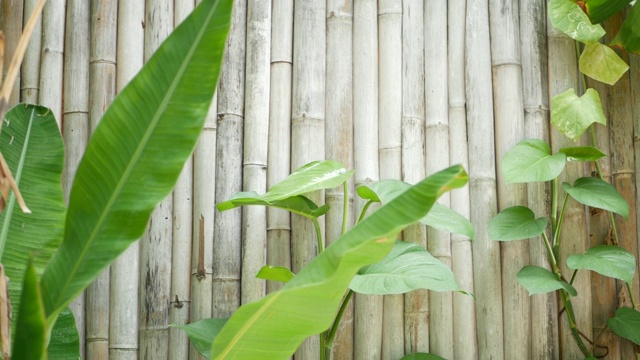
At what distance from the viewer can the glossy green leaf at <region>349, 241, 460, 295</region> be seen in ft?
4.96

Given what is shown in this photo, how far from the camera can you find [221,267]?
6.02 ft

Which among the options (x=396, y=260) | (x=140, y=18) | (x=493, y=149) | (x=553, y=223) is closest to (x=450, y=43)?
(x=493, y=149)

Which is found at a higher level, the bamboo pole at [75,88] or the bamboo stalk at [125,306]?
the bamboo pole at [75,88]

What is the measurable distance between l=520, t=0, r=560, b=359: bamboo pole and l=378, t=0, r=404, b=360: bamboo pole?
12.3 inches

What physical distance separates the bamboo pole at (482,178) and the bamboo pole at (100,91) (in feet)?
2.89

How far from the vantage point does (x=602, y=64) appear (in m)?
1.84

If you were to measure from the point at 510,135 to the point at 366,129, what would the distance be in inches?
13.9

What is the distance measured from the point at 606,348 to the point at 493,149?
0.54 m

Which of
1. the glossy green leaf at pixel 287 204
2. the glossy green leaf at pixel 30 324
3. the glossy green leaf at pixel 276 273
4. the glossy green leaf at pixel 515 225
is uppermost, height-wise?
the glossy green leaf at pixel 287 204

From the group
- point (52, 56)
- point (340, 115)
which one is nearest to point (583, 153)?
point (340, 115)

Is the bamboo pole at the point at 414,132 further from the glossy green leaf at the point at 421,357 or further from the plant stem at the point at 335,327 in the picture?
the plant stem at the point at 335,327

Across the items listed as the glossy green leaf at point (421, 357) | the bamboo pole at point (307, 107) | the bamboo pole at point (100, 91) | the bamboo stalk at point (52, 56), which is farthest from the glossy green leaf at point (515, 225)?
the bamboo stalk at point (52, 56)

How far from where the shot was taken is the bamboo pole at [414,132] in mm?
1845

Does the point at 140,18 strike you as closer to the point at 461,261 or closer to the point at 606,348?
the point at 461,261
